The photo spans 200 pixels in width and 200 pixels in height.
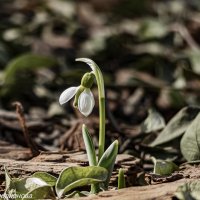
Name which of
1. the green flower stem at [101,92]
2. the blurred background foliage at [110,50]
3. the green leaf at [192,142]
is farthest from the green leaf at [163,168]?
the blurred background foliage at [110,50]

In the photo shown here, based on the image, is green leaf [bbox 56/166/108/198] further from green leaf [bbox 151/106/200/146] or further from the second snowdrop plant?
green leaf [bbox 151/106/200/146]

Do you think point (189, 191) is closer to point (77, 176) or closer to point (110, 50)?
point (77, 176)

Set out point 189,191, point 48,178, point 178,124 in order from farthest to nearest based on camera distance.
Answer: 1. point 178,124
2. point 48,178
3. point 189,191

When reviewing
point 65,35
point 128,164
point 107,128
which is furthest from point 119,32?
point 128,164

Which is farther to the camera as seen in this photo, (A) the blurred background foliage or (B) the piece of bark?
(A) the blurred background foliage

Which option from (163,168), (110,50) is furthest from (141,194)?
(110,50)

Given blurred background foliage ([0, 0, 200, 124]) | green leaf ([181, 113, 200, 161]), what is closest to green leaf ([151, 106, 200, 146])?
green leaf ([181, 113, 200, 161])
